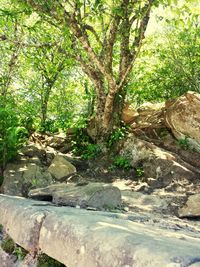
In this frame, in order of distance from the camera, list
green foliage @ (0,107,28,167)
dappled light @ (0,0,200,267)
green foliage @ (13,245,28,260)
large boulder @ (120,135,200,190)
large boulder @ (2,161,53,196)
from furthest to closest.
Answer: large boulder @ (120,135,200,190) → green foliage @ (0,107,28,167) → large boulder @ (2,161,53,196) → green foliage @ (13,245,28,260) → dappled light @ (0,0,200,267)

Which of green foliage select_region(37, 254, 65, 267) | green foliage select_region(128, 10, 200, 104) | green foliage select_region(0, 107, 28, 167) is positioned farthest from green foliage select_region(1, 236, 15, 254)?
green foliage select_region(128, 10, 200, 104)

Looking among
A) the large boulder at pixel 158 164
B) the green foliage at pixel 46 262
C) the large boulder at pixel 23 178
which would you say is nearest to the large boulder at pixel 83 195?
the green foliage at pixel 46 262

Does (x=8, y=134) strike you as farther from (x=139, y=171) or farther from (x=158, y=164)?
(x=158, y=164)

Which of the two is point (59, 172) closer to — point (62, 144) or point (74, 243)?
point (62, 144)

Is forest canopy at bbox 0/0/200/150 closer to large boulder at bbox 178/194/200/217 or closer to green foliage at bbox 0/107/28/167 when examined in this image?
green foliage at bbox 0/107/28/167

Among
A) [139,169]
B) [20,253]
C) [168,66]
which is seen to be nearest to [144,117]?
[139,169]

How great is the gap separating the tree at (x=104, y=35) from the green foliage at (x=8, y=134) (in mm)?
2186

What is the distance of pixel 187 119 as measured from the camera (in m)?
9.16

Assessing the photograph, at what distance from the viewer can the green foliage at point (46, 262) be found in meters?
2.72

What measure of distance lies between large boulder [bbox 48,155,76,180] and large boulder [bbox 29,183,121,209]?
2.82 metres

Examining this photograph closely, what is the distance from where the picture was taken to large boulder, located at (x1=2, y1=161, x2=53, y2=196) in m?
6.82

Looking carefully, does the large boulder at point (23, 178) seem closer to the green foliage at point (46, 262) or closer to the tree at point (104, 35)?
the tree at point (104, 35)

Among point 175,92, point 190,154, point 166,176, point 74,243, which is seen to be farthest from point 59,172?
point 175,92

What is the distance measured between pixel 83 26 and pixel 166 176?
12.7ft
